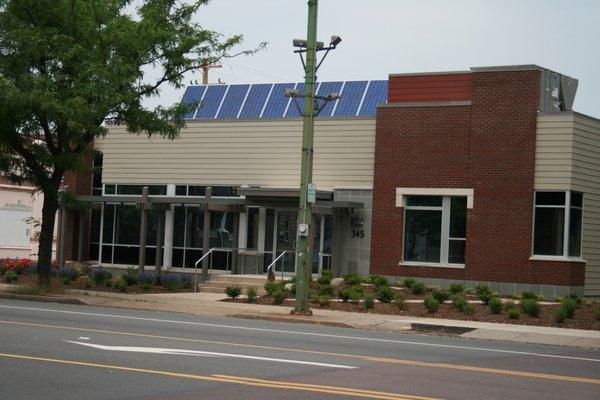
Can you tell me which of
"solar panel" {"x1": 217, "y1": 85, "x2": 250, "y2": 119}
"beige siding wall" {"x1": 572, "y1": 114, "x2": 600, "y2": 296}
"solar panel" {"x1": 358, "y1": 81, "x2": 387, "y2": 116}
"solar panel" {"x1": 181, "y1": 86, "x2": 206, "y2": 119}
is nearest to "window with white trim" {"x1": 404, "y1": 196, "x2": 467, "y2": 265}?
"beige siding wall" {"x1": 572, "y1": 114, "x2": 600, "y2": 296}

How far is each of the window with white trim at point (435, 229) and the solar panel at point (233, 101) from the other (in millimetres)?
8615

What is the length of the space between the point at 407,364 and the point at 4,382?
18.0 ft

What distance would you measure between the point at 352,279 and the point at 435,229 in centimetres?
354

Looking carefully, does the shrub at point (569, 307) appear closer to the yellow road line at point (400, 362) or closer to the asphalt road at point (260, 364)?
the asphalt road at point (260, 364)

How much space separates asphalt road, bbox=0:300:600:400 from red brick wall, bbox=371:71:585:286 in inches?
418

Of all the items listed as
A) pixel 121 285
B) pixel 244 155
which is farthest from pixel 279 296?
pixel 244 155

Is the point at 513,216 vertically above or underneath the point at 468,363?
above

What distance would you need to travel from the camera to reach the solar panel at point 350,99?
33688 millimetres

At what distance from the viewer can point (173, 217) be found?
114ft

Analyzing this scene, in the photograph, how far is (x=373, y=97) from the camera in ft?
112

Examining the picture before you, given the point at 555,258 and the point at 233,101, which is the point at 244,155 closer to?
the point at 233,101

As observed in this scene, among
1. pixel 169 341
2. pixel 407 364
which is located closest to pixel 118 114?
pixel 169 341

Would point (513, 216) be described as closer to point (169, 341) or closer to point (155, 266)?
point (155, 266)

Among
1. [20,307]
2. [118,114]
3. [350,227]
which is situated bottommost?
[20,307]
